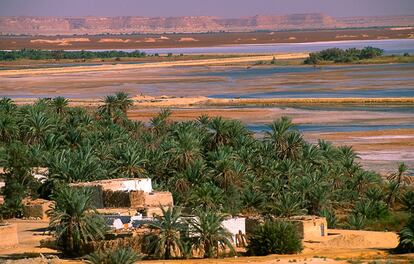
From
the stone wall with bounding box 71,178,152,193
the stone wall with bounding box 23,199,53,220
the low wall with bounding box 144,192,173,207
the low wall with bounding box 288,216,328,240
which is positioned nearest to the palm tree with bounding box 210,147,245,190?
the stone wall with bounding box 71,178,152,193

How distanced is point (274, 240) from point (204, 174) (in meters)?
9.55

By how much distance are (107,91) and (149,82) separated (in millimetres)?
13263

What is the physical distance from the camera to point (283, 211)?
34.8 m

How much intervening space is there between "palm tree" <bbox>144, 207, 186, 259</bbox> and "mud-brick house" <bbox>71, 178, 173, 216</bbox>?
6123 mm

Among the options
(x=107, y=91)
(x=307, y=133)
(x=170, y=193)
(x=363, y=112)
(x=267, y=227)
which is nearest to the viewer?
(x=267, y=227)

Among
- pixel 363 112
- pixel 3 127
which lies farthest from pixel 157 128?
pixel 363 112

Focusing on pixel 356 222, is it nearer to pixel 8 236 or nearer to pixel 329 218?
pixel 329 218

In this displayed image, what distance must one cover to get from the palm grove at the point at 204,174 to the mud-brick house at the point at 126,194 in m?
0.85

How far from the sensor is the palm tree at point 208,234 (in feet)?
99.3

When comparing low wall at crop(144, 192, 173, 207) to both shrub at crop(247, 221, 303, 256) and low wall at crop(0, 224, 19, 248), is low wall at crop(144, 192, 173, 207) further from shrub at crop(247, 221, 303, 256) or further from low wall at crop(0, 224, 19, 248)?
shrub at crop(247, 221, 303, 256)

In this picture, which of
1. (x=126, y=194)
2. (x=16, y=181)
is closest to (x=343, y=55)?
(x=16, y=181)

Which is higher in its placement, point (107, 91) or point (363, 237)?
point (107, 91)

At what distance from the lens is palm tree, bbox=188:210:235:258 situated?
99.3 ft

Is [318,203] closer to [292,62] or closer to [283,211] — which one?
[283,211]
